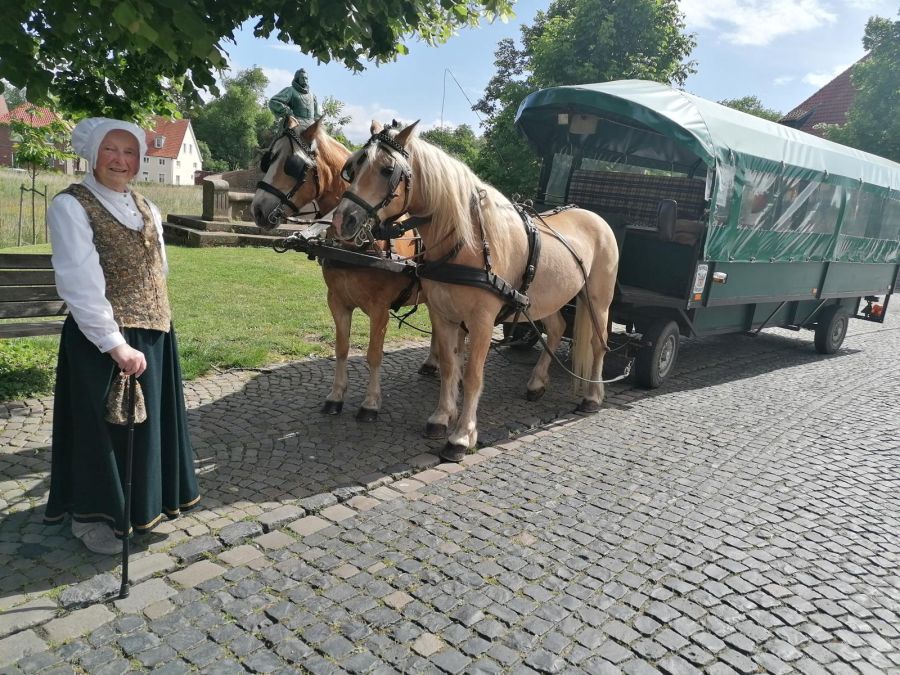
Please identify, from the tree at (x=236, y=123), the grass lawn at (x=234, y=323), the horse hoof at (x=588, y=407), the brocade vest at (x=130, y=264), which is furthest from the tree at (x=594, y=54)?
the tree at (x=236, y=123)

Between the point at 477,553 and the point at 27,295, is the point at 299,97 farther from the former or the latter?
the point at 477,553

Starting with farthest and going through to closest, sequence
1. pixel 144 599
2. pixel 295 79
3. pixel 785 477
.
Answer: pixel 295 79 → pixel 785 477 → pixel 144 599

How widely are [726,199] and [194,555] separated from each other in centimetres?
561

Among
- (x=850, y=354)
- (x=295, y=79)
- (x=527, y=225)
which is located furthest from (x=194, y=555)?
(x=850, y=354)

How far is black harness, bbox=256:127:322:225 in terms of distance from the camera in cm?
412

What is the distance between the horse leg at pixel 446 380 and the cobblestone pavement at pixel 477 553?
0.25m

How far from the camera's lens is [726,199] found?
6172 mm

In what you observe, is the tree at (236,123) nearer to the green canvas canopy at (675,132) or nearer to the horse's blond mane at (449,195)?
the green canvas canopy at (675,132)

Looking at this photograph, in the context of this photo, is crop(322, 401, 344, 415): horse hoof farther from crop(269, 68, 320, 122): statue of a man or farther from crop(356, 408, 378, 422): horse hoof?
crop(269, 68, 320, 122): statue of a man

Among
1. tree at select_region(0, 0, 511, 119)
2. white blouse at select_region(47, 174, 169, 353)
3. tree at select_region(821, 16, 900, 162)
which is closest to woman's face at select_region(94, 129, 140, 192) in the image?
white blouse at select_region(47, 174, 169, 353)

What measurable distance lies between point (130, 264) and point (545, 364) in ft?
13.0

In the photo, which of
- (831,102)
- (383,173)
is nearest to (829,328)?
(383,173)

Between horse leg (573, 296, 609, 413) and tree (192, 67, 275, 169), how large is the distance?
2237 inches

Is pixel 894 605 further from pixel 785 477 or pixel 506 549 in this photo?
pixel 506 549
